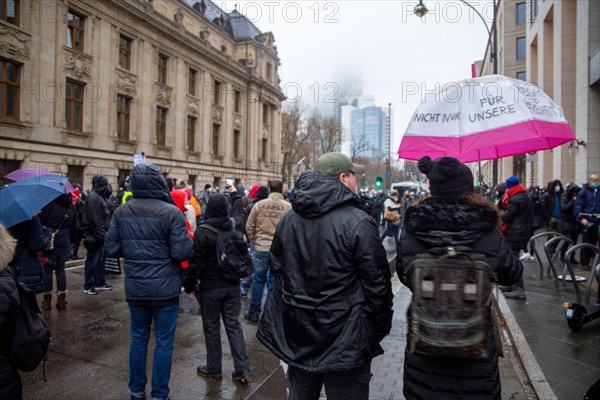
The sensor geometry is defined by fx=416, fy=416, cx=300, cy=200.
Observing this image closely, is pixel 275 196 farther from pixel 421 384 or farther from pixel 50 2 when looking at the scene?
pixel 50 2

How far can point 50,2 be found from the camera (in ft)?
68.2

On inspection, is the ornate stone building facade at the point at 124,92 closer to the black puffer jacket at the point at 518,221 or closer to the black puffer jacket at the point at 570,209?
the black puffer jacket at the point at 518,221

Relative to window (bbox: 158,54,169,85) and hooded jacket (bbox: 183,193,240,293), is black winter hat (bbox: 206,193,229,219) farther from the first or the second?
window (bbox: 158,54,169,85)

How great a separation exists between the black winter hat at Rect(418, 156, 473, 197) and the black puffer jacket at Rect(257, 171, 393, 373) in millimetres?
451

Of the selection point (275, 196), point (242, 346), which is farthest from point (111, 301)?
point (242, 346)

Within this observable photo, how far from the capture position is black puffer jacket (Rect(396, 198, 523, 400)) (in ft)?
7.63

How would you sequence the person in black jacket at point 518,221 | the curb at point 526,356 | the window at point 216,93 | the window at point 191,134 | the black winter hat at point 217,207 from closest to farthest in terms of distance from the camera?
1. the curb at point 526,356
2. the black winter hat at point 217,207
3. the person in black jacket at point 518,221
4. the window at point 191,134
5. the window at point 216,93

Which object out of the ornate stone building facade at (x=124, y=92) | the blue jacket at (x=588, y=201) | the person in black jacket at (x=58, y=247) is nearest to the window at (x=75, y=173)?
the ornate stone building facade at (x=124, y=92)

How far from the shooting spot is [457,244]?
2350 millimetres

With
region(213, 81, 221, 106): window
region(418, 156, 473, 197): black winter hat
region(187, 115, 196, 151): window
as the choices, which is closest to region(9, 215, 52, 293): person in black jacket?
region(418, 156, 473, 197): black winter hat

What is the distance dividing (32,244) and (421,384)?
440cm

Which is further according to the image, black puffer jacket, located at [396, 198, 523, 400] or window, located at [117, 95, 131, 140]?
window, located at [117, 95, 131, 140]

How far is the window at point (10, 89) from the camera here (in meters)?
18.8

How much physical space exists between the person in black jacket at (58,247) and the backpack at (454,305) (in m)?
6.17
